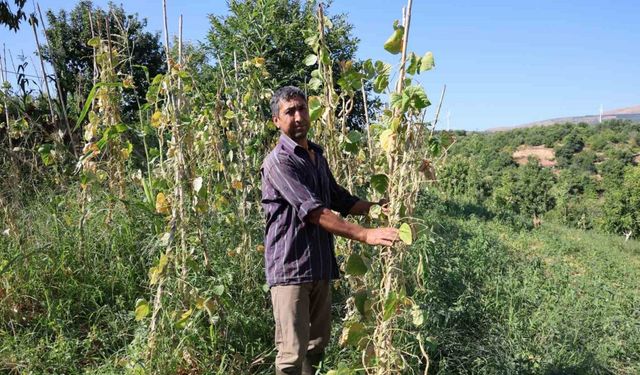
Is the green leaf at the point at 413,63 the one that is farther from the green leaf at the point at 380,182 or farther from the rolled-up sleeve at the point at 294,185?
the rolled-up sleeve at the point at 294,185

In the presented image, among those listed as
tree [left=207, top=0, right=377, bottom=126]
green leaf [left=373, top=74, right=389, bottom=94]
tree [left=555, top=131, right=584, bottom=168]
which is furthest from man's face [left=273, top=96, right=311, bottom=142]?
tree [left=555, top=131, right=584, bottom=168]

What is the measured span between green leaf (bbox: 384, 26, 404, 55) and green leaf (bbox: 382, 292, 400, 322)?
0.84 meters

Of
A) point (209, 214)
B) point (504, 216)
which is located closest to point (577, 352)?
point (209, 214)

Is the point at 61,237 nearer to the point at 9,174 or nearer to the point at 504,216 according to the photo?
the point at 9,174

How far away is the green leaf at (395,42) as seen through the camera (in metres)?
1.74

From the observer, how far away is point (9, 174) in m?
3.12

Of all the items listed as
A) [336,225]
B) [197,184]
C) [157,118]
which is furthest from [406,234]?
[157,118]

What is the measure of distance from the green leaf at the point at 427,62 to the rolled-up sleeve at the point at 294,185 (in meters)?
0.56

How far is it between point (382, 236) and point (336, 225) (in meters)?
0.17

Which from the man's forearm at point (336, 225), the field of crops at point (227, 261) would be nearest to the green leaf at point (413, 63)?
the field of crops at point (227, 261)

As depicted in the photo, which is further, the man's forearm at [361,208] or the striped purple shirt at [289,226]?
the man's forearm at [361,208]

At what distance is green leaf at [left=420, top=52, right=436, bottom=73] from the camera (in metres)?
1.65

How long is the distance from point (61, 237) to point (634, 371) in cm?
334

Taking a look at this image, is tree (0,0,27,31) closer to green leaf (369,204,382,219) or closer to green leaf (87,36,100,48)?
green leaf (87,36,100,48)
